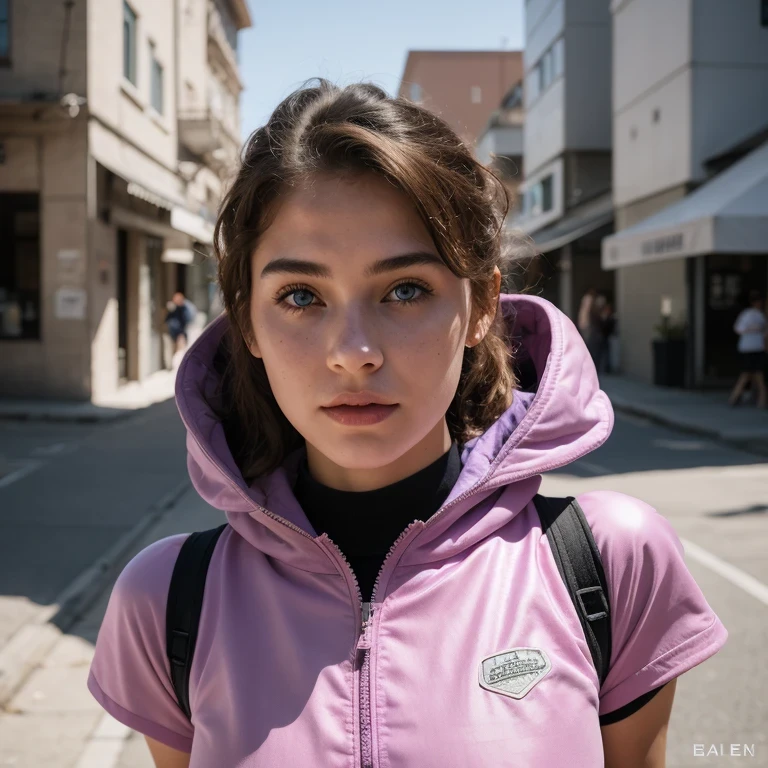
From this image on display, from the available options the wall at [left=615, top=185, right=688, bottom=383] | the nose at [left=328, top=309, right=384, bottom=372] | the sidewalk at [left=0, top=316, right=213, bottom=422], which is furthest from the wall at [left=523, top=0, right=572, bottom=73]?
the nose at [left=328, top=309, right=384, bottom=372]

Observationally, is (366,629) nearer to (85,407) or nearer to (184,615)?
(184,615)

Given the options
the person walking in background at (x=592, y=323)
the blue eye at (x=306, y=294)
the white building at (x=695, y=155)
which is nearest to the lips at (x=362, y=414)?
the blue eye at (x=306, y=294)

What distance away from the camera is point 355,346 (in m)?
1.48

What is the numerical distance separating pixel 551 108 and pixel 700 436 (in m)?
19.5

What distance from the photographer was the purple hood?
156cm

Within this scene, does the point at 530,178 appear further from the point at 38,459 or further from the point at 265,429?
the point at 265,429

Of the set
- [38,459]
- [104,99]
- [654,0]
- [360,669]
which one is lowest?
[38,459]

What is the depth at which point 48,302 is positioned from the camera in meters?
15.8

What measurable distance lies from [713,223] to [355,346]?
12.6 meters

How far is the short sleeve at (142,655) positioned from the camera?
154 cm

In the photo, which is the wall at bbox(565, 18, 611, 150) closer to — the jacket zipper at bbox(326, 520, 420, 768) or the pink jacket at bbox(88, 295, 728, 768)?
the pink jacket at bbox(88, 295, 728, 768)

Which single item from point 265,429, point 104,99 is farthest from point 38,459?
point 265,429

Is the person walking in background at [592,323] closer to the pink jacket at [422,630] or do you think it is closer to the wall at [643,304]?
the wall at [643,304]

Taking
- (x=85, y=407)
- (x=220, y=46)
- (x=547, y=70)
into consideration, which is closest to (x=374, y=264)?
(x=85, y=407)
